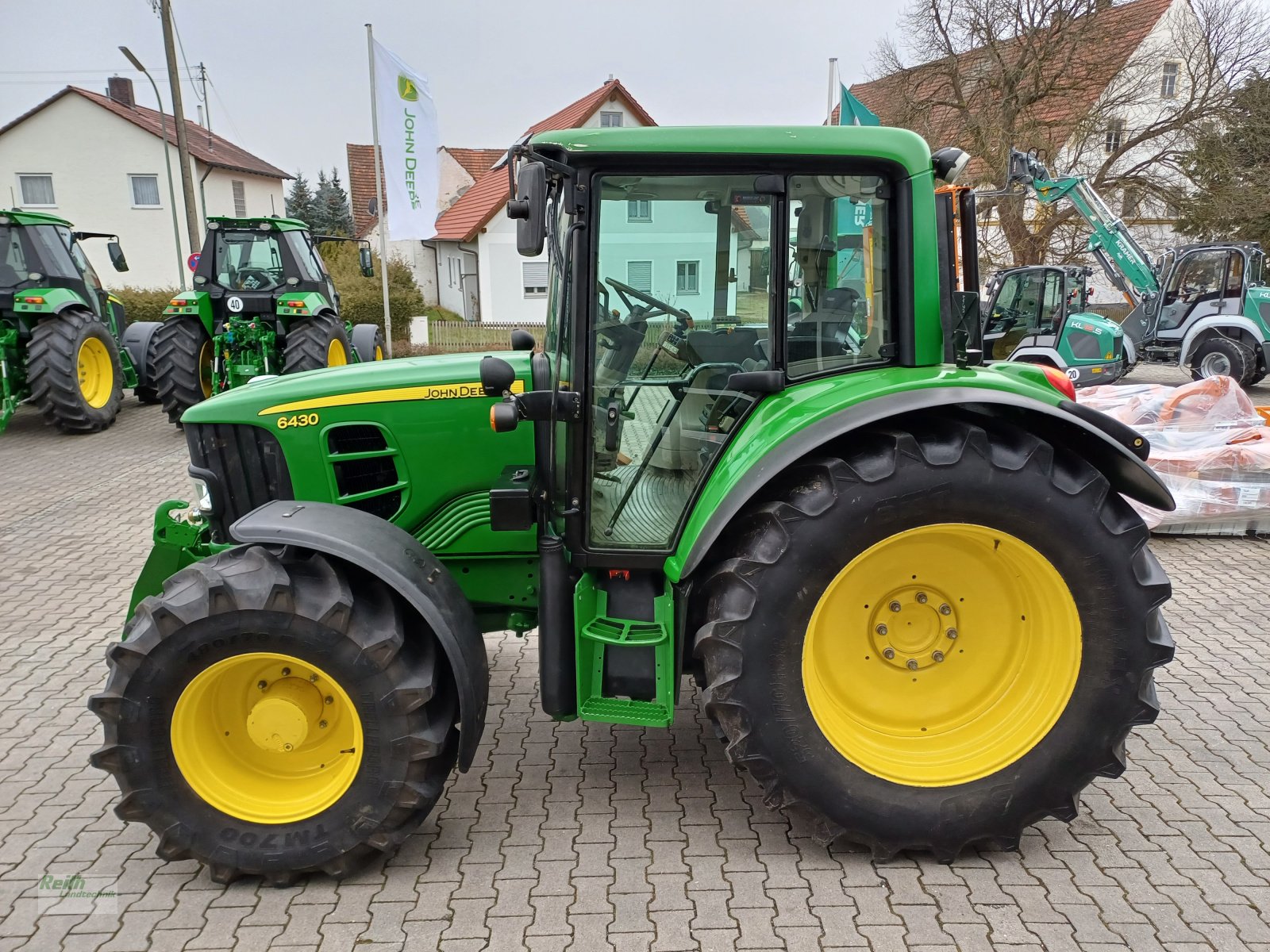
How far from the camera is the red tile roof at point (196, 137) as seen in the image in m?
28.4

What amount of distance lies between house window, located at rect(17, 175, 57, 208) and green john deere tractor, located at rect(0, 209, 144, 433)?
73.4 ft

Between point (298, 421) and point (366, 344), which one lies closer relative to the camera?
point (298, 421)

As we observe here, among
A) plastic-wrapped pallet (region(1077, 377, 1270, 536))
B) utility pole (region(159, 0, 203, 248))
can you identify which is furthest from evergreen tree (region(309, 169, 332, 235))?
plastic-wrapped pallet (region(1077, 377, 1270, 536))

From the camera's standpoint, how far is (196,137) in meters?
32.2

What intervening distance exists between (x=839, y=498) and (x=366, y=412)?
5.54 feet

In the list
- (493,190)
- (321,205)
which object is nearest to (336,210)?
(321,205)

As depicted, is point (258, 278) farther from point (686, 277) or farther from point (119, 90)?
point (119, 90)

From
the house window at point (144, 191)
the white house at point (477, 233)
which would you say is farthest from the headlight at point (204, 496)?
the house window at point (144, 191)

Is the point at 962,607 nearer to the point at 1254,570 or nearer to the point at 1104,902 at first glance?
the point at 1104,902

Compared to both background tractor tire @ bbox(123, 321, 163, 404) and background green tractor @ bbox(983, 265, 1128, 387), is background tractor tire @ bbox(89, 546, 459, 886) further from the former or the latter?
background green tractor @ bbox(983, 265, 1128, 387)

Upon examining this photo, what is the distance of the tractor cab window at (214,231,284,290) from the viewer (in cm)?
1087

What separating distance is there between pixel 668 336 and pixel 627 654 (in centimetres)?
103

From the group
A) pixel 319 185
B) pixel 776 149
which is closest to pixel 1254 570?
pixel 776 149

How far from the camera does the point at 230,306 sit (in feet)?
34.3
